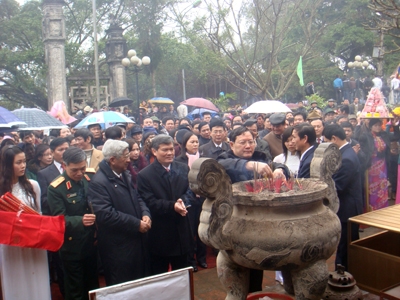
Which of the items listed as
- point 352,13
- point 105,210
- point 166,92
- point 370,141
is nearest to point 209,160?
point 105,210

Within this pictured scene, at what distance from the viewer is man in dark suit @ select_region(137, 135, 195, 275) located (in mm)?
3799

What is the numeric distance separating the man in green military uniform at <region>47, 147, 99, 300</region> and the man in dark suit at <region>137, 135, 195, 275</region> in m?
0.53

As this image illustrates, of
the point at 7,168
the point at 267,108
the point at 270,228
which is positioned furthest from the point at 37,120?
the point at 270,228

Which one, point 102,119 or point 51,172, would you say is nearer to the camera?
point 51,172

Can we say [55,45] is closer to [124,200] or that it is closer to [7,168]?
[7,168]

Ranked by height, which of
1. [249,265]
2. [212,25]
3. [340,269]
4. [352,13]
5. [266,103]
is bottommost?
[340,269]

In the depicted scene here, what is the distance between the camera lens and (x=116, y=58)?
1484 cm

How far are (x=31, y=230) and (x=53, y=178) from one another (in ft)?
3.75

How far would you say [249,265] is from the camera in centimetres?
251

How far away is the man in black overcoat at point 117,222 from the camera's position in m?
3.43

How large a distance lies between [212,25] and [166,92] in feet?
47.0

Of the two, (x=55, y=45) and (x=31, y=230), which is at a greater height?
(x=55, y=45)

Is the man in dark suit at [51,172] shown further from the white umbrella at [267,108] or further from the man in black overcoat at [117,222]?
the white umbrella at [267,108]

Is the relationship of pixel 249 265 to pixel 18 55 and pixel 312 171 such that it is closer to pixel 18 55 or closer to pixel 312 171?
pixel 312 171
